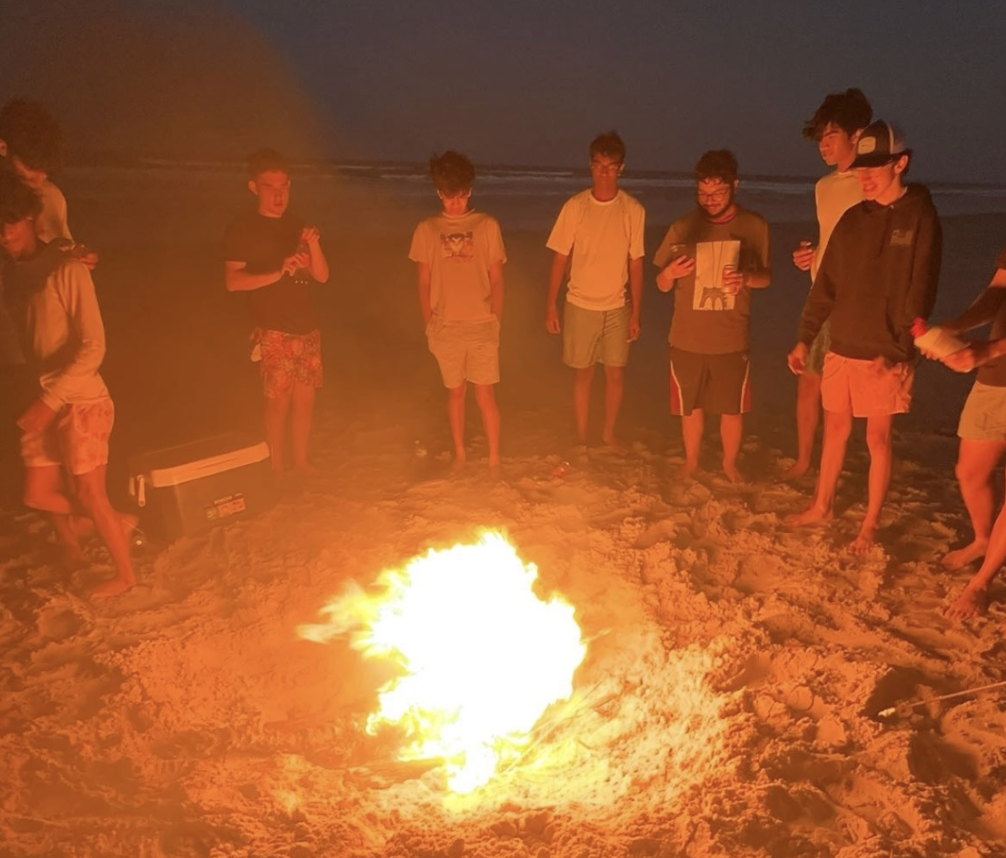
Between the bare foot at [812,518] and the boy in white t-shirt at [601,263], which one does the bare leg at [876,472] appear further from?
the boy in white t-shirt at [601,263]

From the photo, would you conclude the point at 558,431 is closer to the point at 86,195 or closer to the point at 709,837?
the point at 709,837

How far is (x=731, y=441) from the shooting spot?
5.47m

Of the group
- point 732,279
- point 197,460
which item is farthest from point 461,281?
point 197,460

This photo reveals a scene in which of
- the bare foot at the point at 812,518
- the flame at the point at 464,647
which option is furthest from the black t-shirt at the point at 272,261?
the bare foot at the point at 812,518

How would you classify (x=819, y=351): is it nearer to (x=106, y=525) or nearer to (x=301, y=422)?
(x=301, y=422)

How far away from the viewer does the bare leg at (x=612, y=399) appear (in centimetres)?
595

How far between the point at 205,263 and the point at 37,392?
26.0ft

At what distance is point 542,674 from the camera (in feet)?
12.6

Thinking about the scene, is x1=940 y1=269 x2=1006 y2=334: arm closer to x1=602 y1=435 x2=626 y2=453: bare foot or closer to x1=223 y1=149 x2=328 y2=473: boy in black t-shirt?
x1=602 y1=435 x2=626 y2=453: bare foot

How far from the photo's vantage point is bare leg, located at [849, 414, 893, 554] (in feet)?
14.5

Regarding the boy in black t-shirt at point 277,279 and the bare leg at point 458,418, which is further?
the bare leg at point 458,418

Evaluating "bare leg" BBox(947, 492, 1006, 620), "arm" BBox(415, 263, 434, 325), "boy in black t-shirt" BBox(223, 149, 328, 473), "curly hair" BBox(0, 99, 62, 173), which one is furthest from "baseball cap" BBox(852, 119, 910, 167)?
"curly hair" BBox(0, 99, 62, 173)

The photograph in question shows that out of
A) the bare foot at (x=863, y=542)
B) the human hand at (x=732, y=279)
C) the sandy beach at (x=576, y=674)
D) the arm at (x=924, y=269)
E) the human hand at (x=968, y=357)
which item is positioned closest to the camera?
the sandy beach at (x=576, y=674)

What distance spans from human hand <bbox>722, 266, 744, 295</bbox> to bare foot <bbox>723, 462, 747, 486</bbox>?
1195 millimetres
